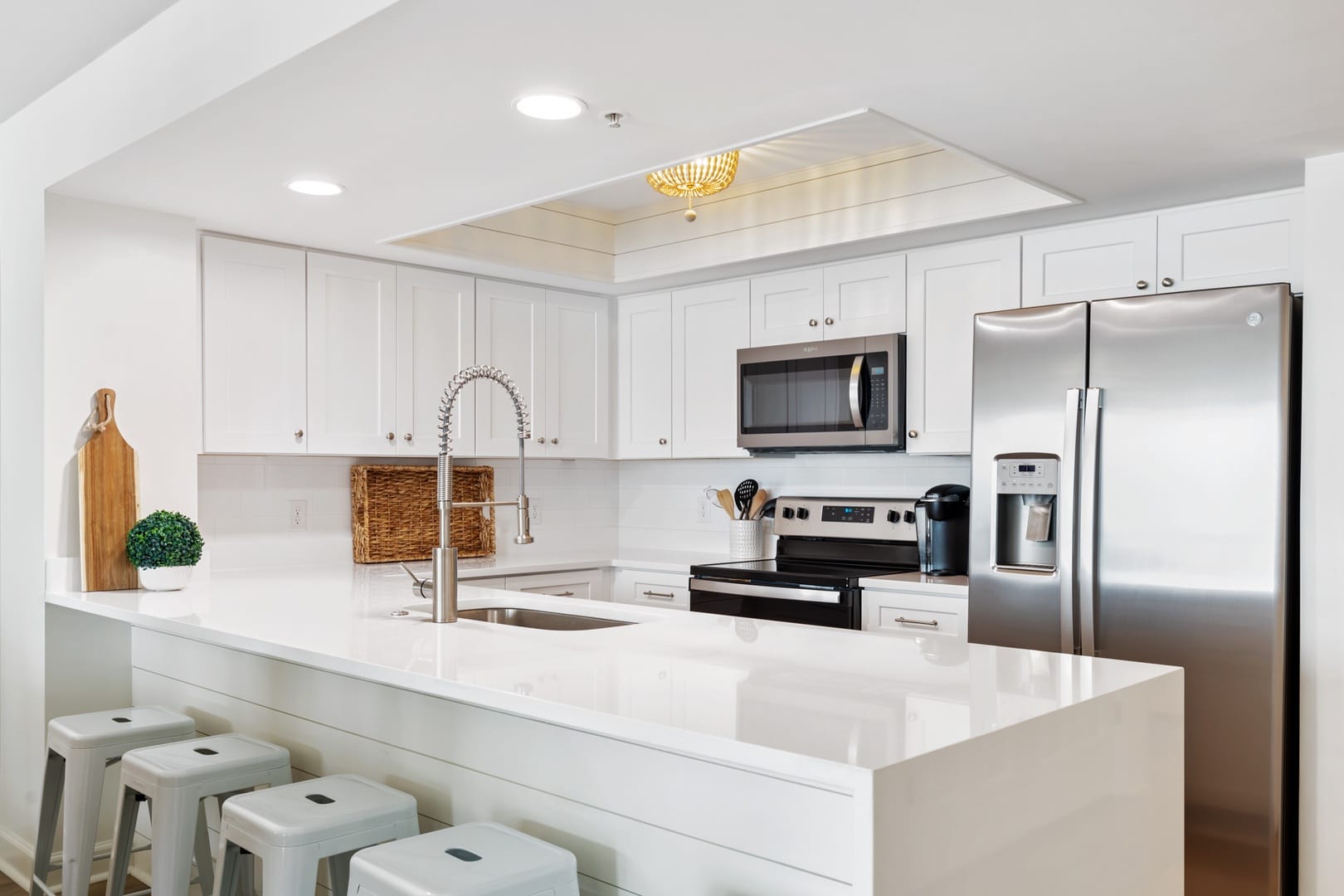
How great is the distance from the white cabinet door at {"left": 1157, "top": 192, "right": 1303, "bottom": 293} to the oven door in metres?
1.46

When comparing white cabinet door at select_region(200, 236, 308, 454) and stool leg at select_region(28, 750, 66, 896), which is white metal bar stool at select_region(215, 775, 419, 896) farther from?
white cabinet door at select_region(200, 236, 308, 454)

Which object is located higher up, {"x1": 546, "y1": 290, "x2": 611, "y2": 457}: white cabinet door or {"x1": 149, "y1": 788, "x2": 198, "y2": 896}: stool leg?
{"x1": 546, "y1": 290, "x2": 611, "y2": 457}: white cabinet door

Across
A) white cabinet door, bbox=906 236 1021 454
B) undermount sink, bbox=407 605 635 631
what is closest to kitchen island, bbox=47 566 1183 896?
undermount sink, bbox=407 605 635 631

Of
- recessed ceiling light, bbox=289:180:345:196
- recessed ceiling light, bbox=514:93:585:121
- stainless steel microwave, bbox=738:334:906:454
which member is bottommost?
stainless steel microwave, bbox=738:334:906:454

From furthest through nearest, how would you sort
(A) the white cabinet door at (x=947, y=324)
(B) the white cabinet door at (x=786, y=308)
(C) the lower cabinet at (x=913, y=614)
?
(B) the white cabinet door at (x=786, y=308) → (A) the white cabinet door at (x=947, y=324) → (C) the lower cabinet at (x=913, y=614)

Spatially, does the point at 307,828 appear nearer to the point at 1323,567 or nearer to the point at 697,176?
the point at 697,176

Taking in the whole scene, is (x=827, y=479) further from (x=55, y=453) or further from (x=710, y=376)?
(x=55, y=453)

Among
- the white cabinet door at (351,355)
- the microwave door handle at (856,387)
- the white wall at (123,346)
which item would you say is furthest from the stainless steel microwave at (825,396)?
the white wall at (123,346)

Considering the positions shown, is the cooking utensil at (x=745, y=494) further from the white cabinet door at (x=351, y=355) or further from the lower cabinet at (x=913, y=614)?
the white cabinet door at (x=351, y=355)

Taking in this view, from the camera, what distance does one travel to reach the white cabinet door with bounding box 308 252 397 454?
13.0 feet

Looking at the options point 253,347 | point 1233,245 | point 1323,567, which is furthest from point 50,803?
point 1233,245

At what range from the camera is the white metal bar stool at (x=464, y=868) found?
5.04 feet

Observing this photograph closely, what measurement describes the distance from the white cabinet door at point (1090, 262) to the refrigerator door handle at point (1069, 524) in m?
0.59

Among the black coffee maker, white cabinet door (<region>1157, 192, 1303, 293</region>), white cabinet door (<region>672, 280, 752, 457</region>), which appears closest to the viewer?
white cabinet door (<region>1157, 192, 1303, 293</region>)
